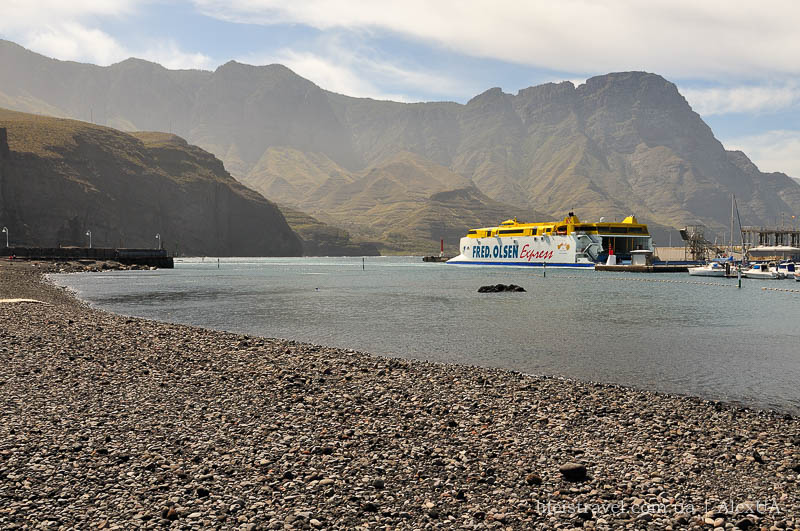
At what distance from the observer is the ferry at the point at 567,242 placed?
13988cm

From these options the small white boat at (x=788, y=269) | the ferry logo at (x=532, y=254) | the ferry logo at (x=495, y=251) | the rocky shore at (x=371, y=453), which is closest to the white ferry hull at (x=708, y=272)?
the small white boat at (x=788, y=269)

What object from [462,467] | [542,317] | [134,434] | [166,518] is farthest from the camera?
[542,317]

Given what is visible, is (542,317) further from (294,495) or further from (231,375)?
(294,495)

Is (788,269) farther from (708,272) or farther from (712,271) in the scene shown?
(708,272)

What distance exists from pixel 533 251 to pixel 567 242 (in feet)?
37.6

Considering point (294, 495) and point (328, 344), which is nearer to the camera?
point (294, 495)

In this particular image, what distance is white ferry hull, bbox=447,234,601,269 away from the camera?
458 feet

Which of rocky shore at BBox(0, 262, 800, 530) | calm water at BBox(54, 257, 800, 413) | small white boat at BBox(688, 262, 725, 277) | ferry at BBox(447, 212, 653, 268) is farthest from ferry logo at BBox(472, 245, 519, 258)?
rocky shore at BBox(0, 262, 800, 530)

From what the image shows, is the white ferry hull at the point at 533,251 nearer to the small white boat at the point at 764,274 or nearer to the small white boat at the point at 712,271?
the small white boat at the point at 712,271

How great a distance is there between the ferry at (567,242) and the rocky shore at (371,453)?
417 feet

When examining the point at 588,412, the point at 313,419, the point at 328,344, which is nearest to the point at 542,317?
the point at 328,344

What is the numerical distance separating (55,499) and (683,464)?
10.6m

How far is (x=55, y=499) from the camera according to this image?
27.7 feet

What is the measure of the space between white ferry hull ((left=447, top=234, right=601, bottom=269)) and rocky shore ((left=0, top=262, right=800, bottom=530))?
127 m
